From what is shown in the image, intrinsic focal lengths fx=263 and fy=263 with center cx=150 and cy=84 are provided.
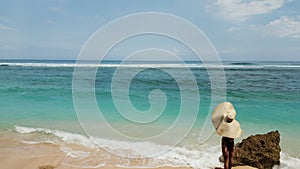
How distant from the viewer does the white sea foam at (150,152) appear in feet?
16.9

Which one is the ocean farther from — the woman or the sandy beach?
the woman

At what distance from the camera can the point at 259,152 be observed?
4.93 m

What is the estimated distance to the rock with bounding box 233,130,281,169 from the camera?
16.2ft

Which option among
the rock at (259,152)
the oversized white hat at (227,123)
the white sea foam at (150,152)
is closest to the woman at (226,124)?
the oversized white hat at (227,123)

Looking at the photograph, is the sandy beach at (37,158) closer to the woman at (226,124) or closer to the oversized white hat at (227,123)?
the woman at (226,124)

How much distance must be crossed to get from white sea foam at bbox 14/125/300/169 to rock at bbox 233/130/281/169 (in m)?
0.39

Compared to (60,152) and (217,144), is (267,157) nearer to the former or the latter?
(217,144)

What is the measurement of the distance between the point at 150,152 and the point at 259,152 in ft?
7.38

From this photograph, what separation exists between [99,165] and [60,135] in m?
2.56

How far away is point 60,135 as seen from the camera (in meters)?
7.07

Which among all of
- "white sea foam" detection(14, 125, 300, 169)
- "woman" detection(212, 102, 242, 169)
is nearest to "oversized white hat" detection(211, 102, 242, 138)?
"woman" detection(212, 102, 242, 169)

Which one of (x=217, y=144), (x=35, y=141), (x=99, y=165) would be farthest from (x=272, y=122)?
(x=35, y=141)

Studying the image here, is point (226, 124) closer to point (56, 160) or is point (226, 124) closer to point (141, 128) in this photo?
point (56, 160)

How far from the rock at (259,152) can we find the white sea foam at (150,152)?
0.39m
